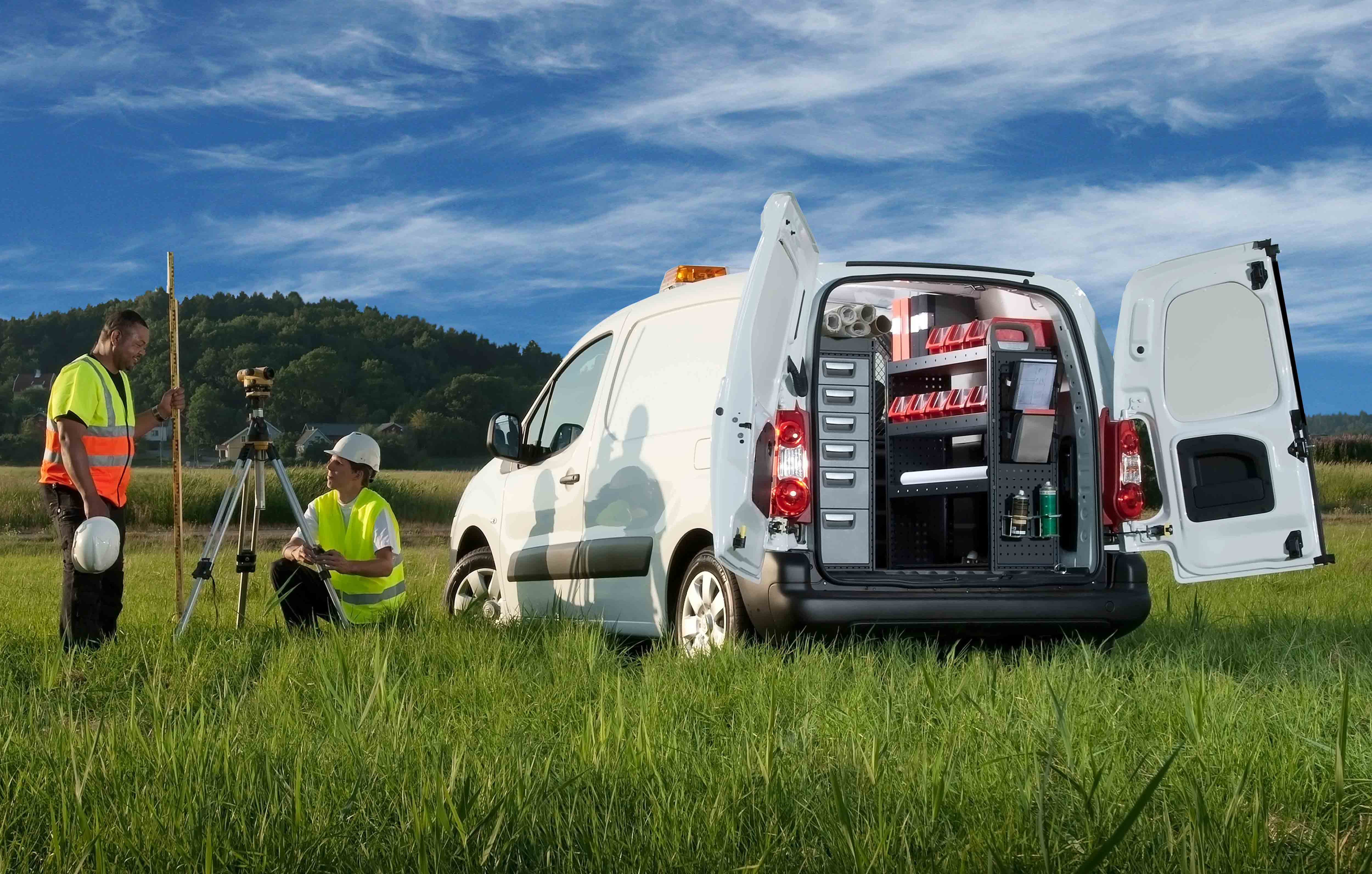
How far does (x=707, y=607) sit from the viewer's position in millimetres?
5750

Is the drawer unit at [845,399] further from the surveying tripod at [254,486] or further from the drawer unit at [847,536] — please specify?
the surveying tripod at [254,486]

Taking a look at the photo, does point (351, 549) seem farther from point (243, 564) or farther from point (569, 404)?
point (569, 404)

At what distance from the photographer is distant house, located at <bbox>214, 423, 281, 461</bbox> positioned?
7.03 m

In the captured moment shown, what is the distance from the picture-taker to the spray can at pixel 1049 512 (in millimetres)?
6059

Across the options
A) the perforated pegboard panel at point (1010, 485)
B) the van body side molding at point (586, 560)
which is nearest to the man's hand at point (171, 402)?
the van body side molding at point (586, 560)

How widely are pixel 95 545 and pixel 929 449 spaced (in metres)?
4.45

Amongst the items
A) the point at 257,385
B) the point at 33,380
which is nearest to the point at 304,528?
the point at 257,385

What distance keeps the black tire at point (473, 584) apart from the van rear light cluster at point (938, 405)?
2.85 m

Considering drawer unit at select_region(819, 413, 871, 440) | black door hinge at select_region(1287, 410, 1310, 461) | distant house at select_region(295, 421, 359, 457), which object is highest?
distant house at select_region(295, 421, 359, 457)

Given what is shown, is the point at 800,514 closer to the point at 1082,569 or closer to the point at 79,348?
the point at 1082,569

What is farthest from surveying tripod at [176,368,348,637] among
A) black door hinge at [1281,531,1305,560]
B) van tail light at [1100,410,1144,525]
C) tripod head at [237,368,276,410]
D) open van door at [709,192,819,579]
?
black door hinge at [1281,531,1305,560]

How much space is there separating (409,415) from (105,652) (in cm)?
7776

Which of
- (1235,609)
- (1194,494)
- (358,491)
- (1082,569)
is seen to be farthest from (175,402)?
(1235,609)

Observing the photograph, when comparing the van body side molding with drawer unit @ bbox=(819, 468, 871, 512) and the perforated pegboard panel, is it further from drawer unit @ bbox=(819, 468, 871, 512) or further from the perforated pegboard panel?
the perforated pegboard panel
